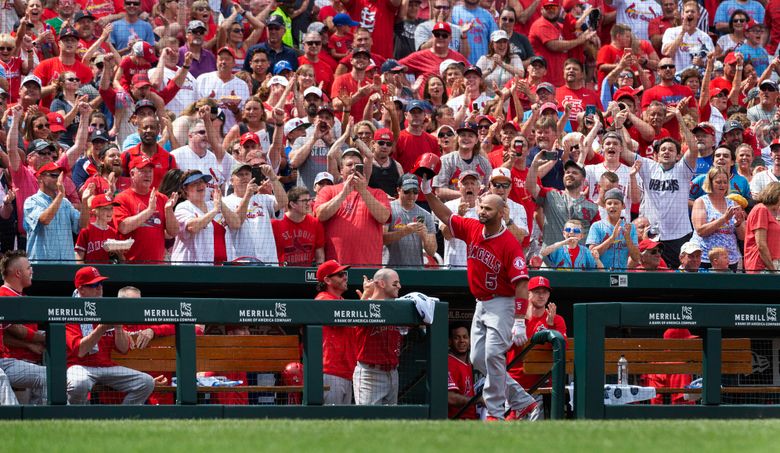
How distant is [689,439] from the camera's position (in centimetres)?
774

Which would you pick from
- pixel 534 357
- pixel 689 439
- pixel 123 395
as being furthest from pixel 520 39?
pixel 689 439

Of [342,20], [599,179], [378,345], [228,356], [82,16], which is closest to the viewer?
[228,356]

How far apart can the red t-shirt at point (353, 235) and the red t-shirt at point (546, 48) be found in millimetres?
6641

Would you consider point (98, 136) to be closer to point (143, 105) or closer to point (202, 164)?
point (143, 105)

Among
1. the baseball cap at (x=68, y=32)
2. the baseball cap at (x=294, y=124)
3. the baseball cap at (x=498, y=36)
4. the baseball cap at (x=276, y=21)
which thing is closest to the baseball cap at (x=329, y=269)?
the baseball cap at (x=294, y=124)

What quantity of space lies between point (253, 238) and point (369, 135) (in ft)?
6.77

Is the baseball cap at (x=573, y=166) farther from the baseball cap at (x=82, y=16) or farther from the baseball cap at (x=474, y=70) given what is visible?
the baseball cap at (x=82, y=16)

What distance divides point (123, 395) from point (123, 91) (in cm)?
541

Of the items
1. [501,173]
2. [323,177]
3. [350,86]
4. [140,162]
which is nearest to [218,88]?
[350,86]

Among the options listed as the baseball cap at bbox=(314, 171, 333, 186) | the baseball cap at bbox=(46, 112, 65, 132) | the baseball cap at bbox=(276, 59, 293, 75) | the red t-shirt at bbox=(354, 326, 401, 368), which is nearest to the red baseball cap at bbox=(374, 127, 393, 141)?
the baseball cap at bbox=(314, 171, 333, 186)

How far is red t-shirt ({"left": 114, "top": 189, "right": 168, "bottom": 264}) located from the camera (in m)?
11.9

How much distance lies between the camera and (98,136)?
43.4ft

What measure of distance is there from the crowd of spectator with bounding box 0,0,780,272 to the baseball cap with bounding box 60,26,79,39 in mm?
46

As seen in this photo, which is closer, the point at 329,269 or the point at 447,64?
the point at 329,269
